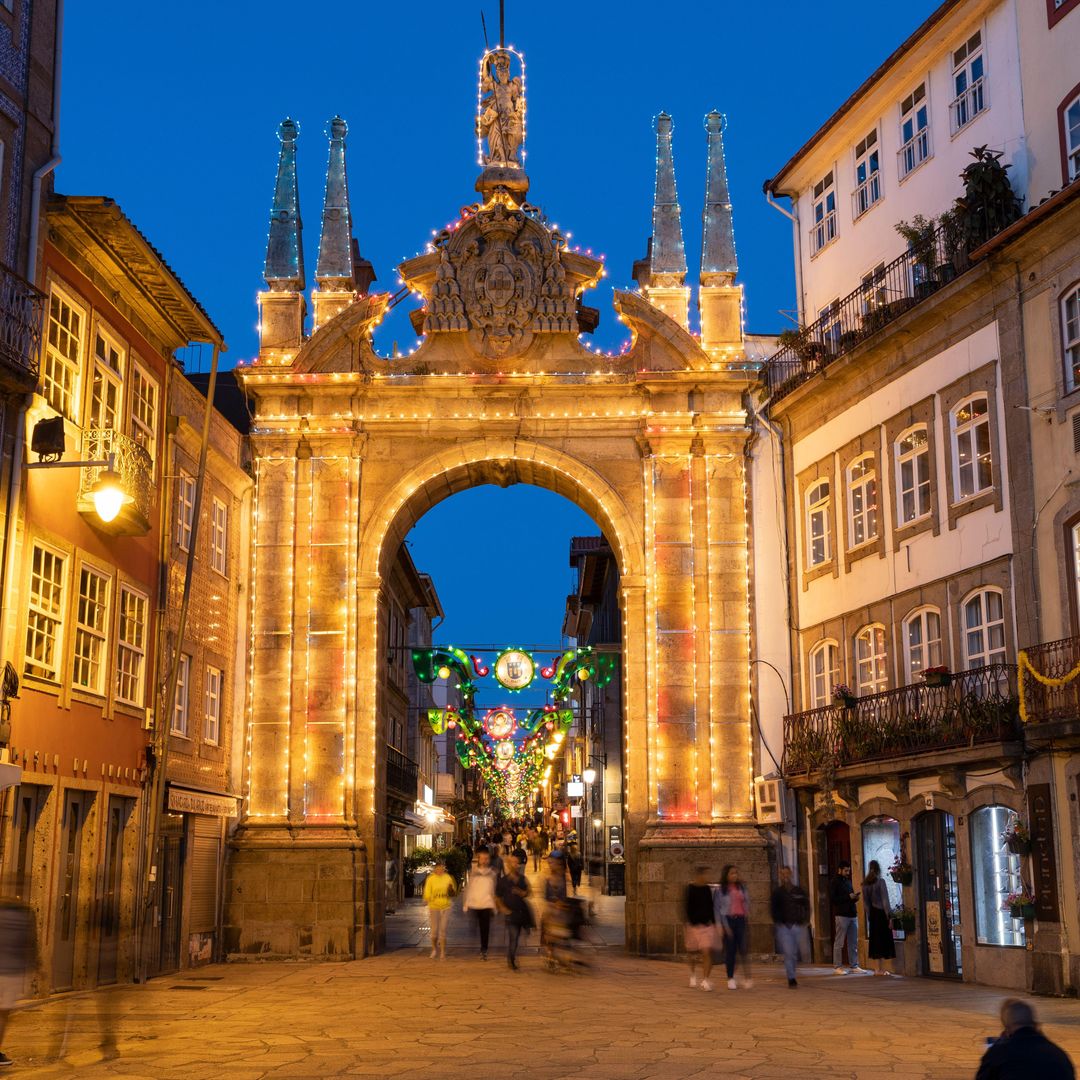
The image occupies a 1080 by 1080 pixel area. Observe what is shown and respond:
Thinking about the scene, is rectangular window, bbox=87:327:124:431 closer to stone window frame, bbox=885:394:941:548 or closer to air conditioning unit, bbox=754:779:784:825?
stone window frame, bbox=885:394:941:548

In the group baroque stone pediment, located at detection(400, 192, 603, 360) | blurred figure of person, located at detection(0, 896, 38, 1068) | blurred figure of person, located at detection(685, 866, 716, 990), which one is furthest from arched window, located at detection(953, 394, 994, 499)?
blurred figure of person, located at detection(0, 896, 38, 1068)

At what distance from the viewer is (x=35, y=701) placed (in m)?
19.5

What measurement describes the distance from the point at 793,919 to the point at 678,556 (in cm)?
872

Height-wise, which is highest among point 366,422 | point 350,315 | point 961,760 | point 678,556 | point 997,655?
point 350,315

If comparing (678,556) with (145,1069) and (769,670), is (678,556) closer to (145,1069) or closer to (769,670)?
(769,670)

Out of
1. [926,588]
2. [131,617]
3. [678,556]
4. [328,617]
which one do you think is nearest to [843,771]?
[926,588]

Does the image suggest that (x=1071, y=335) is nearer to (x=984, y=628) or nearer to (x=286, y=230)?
(x=984, y=628)

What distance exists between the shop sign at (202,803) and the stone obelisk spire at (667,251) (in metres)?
12.5

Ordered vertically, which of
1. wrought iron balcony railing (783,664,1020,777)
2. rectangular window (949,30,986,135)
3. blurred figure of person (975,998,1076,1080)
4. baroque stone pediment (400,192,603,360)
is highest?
rectangular window (949,30,986,135)

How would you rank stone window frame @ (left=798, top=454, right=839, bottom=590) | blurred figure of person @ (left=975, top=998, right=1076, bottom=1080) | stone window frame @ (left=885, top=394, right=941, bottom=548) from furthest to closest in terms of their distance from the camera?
stone window frame @ (left=798, top=454, right=839, bottom=590)
stone window frame @ (left=885, top=394, right=941, bottom=548)
blurred figure of person @ (left=975, top=998, right=1076, bottom=1080)

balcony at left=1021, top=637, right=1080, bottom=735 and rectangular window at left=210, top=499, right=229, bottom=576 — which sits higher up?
rectangular window at left=210, top=499, right=229, bottom=576

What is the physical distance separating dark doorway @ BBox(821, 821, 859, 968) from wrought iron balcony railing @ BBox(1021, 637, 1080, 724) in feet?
24.3

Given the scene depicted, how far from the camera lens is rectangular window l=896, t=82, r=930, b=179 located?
28.0 metres

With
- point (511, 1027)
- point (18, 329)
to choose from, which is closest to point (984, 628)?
point (511, 1027)
